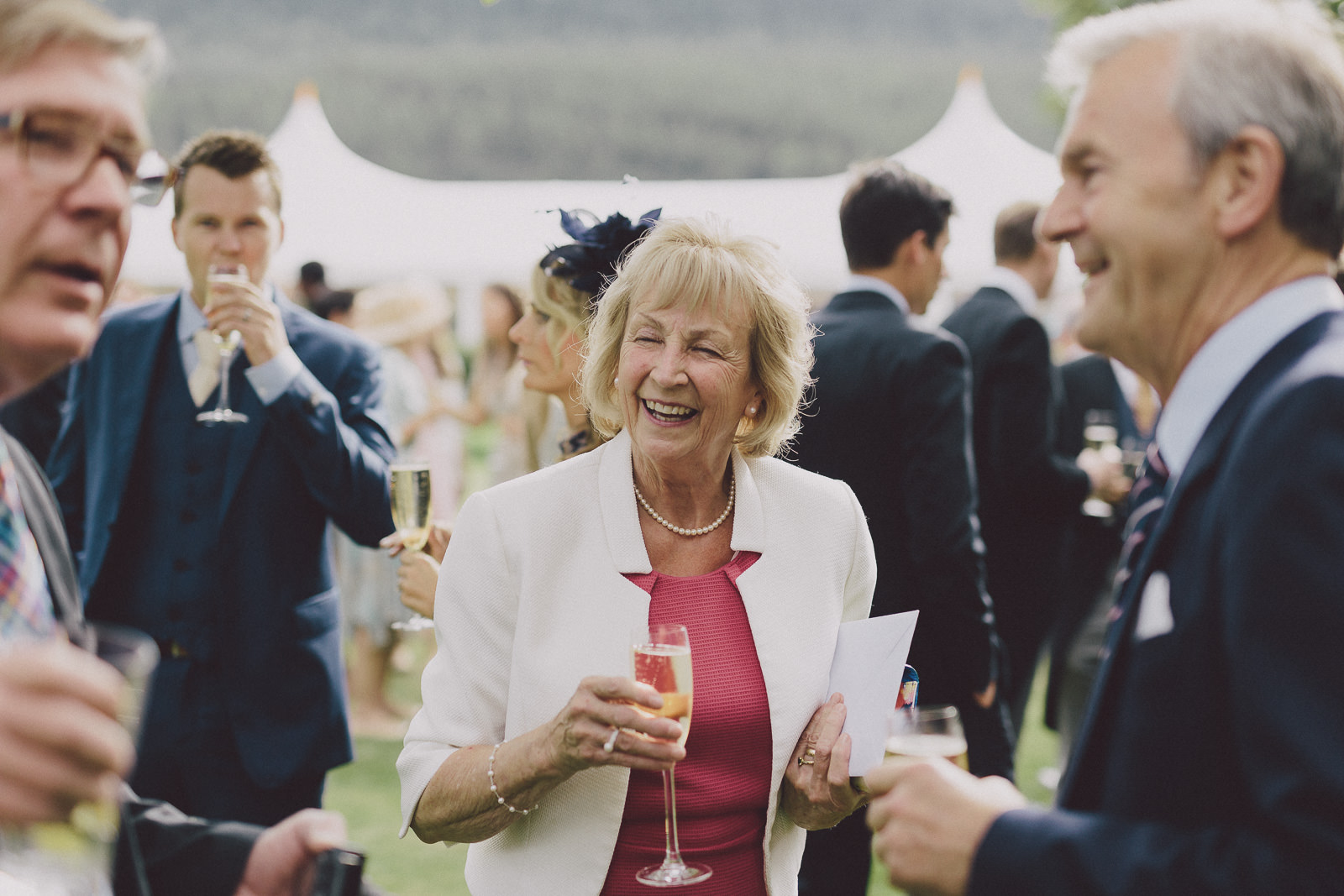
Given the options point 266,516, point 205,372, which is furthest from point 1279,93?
point 205,372

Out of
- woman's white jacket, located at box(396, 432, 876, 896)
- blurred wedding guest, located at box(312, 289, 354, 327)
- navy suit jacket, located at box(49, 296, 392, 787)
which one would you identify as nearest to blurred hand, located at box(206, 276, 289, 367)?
navy suit jacket, located at box(49, 296, 392, 787)

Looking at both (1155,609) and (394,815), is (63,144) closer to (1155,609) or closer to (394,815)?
(1155,609)

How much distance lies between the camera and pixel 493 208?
17734 mm

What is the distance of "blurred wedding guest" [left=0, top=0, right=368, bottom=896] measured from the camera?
855mm

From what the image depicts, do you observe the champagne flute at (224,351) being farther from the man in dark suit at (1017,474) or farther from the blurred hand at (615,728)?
the man in dark suit at (1017,474)

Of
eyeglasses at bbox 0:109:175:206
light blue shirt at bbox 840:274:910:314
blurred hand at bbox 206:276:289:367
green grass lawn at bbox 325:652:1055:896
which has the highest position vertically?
light blue shirt at bbox 840:274:910:314

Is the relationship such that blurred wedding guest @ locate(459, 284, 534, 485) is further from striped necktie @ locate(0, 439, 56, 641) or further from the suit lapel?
the suit lapel

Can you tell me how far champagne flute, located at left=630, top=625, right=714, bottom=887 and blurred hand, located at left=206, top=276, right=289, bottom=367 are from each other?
167 cm

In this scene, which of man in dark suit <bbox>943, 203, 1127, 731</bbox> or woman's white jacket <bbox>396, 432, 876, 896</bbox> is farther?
man in dark suit <bbox>943, 203, 1127, 731</bbox>

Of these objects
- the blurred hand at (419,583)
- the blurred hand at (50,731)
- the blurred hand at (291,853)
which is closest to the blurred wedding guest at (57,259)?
the blurred hand at (50,731)

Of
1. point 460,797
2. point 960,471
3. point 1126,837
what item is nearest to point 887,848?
point 1126,837

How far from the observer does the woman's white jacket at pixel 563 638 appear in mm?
2215

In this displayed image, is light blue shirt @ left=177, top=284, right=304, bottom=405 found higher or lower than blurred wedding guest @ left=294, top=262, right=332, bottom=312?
lower

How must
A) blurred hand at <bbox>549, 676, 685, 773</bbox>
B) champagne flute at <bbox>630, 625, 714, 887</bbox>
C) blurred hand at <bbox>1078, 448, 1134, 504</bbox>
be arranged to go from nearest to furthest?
blurred hand at <bbox>549, 676, 685, 773</bbox>
champagne flute at <bbox>630, 625, 714, 887</bbox>
blurred hand at <bbox>1078, 448, 1134, 504</bbox>
